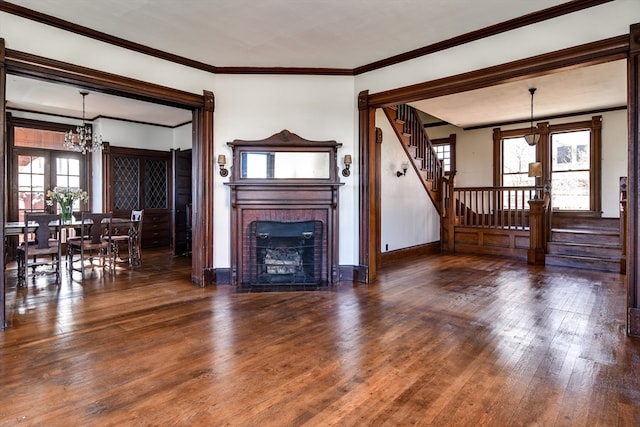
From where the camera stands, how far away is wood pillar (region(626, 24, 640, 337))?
10.0 feet

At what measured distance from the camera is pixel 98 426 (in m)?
1.85

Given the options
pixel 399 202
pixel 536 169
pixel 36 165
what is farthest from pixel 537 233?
pixel 36 165

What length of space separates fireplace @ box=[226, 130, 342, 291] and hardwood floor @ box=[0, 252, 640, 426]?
558 mm

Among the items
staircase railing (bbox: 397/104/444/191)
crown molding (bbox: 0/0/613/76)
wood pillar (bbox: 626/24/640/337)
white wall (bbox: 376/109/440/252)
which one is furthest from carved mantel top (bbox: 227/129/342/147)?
wood pillar (bbox: 626/24/640/337)

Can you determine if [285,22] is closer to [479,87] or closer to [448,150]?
[479,87]

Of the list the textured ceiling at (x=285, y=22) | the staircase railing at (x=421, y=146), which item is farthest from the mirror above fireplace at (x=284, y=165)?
the staircase railing at (x=421, y=146)

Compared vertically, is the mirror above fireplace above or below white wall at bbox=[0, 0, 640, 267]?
below

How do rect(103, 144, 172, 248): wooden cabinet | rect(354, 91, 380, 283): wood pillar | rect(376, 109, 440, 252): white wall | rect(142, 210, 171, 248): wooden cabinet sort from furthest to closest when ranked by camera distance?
1. rect(142, 210, 171, 248): wooden cabinet
2. rect(103, 144, 172, 248): wooden cabinet
3. rect(376, 109, 440, 252): white wall
4. rect(354, 91, 380, 283): wood pillar

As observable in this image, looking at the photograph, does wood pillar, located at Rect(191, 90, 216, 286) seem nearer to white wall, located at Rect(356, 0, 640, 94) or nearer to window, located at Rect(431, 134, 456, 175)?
white wall, located at Rect(356, 0, 640, 94)

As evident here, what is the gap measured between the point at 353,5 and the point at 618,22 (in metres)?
2.31

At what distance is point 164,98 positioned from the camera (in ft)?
14.9

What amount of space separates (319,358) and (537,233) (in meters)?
5.69

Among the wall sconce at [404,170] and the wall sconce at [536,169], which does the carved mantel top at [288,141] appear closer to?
the wall sconce at [404,170]

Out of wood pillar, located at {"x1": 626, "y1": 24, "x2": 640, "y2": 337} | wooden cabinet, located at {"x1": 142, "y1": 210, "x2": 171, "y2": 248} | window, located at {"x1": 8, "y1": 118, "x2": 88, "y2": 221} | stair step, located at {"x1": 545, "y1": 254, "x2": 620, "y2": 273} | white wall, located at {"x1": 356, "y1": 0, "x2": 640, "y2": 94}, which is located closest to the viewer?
wood pillar, located at {"x1": 626, "y1": 24, "x2": 640, "y2": 337}
